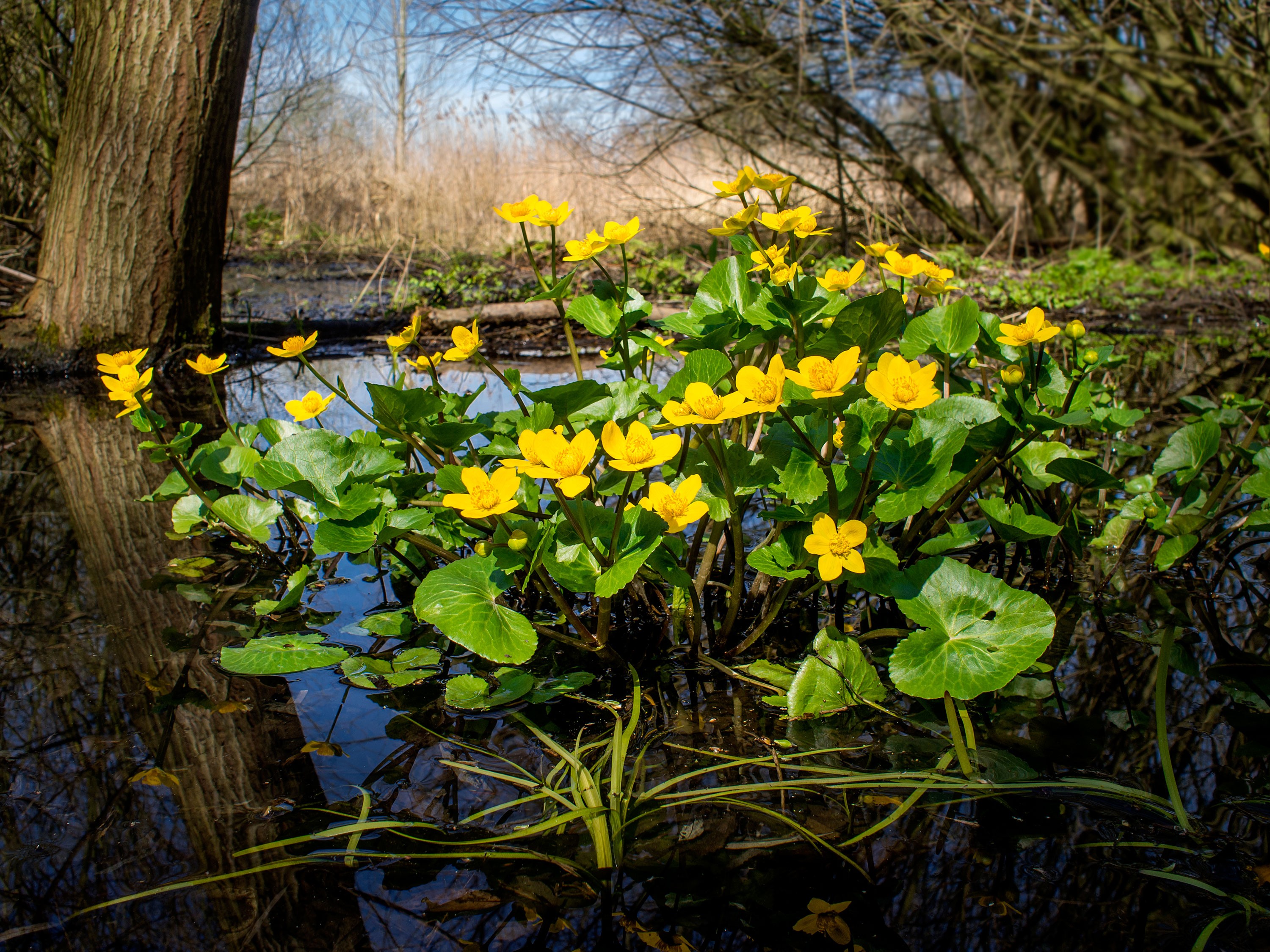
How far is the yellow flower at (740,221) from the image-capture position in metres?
1.07

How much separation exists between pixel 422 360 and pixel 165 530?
0.83 m

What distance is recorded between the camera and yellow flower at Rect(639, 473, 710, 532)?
0.87 metres

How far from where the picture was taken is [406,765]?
0.90 meters

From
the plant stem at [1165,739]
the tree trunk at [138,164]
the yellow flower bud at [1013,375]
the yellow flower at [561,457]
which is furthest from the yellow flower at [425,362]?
the tree trunk at [138,164]

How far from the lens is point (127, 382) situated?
121cm

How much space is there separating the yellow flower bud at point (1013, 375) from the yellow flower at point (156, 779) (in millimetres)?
1049

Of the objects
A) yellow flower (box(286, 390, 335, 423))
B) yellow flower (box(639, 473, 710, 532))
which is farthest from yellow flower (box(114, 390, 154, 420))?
yellow flower (box(639, 473, 710, 532))

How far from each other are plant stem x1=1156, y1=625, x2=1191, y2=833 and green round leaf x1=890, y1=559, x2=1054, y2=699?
0.14m

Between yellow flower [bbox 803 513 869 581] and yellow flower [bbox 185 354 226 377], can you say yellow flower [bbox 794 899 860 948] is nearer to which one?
yellow flower [bbox 803 513 869 581]

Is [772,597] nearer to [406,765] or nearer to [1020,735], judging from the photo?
[1020,735]

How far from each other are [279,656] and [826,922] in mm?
730

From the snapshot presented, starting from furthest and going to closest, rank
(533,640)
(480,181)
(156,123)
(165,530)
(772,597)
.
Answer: (480,181)
(156,123)
(165,530)
(772,597)
(533,640)

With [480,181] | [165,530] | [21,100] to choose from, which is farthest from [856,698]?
[480,181]

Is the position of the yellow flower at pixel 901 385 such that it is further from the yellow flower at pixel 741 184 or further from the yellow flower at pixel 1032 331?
the yellow flower at pixel 741 184
